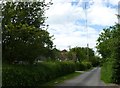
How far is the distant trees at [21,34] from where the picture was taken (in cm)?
2112

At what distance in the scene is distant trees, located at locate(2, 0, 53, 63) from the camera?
2112 cm

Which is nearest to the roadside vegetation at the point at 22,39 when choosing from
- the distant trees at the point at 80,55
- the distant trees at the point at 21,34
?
the distant trees at the point at 21,34

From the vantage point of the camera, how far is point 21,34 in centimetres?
2106

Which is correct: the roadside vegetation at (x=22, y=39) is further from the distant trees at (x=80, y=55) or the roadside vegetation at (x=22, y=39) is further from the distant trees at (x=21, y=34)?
the distant trees at (x=80, y=55)

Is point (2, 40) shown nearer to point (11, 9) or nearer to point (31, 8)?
point (11, 9)

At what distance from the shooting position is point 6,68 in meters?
18.2

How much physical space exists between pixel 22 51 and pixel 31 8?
356 centimetres

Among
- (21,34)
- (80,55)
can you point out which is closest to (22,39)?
(21,34)

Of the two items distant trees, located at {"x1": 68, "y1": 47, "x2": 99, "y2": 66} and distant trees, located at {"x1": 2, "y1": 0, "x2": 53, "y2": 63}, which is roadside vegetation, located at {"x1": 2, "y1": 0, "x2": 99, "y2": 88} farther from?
distant trees, located at {"x1": 68, "y1": 47, "x2": 99, "y2": 66}

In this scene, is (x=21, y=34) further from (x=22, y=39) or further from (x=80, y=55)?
(x=80, y=55)

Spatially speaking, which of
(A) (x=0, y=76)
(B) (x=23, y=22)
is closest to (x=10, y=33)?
(B) (x=23, y=22)

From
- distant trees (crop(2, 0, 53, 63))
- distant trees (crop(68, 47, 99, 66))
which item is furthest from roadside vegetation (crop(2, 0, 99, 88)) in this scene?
distant trees (crop(68, 47, 99, 66))

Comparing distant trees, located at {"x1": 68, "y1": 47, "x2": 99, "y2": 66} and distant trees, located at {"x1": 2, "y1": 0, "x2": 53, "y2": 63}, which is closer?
distant trees, located at {"x1": 2, "y1": 0, "x2": 53, "y2": 63}

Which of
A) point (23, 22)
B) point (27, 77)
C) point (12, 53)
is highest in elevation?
point (23, 22)
